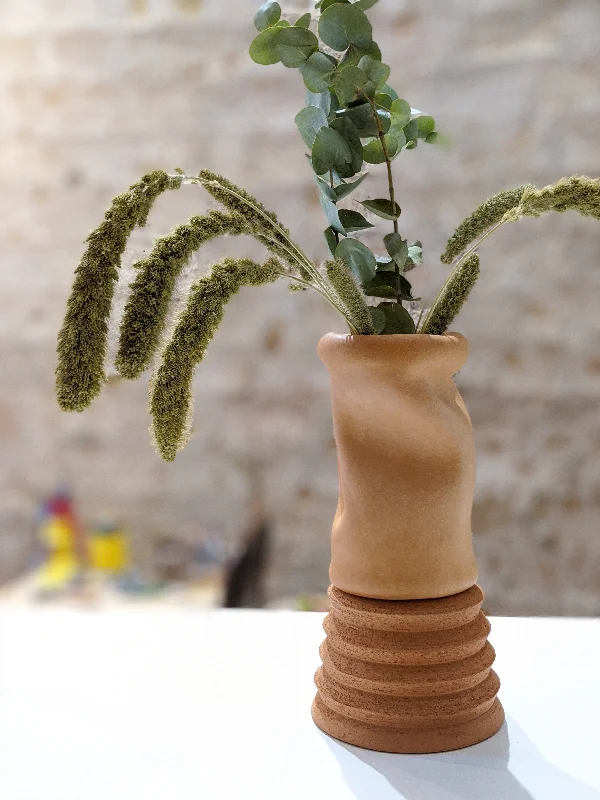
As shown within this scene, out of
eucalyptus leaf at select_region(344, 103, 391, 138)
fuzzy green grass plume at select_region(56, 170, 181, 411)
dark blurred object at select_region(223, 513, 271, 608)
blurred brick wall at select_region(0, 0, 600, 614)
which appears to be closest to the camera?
fuzzy green grass plume at select_region(56, 170, 181, 411)

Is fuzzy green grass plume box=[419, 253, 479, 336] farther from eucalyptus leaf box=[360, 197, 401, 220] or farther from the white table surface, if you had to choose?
the white table surface

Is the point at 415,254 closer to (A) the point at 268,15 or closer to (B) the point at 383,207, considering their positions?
(B) the point at 383,207

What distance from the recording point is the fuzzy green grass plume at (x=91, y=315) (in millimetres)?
522

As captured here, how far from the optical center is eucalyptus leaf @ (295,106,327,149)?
2.11 feet

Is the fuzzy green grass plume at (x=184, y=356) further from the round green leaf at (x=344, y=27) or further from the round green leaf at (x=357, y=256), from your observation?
the round green leaf at (x=344, y=27)

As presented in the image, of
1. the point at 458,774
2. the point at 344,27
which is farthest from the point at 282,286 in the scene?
the point at 458,774

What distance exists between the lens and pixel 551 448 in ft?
5.15

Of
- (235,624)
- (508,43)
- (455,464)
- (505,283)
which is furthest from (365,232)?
(508,43)

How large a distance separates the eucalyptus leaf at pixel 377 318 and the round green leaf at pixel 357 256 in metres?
0.03

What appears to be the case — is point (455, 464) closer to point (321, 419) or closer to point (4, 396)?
point (321, 419)

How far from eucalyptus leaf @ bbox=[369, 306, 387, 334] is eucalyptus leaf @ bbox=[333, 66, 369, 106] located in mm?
162

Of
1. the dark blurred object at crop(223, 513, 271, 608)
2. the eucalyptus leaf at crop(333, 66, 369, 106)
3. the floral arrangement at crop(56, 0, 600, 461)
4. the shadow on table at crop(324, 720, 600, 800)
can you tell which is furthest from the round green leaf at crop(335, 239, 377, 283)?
the dark blurred object at crop(223, 513, 271, 608)

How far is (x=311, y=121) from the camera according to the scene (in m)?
0.65

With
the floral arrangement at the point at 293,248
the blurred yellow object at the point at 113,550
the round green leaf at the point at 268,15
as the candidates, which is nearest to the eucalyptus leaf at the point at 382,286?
the floral arrangement at the point at 293,248
